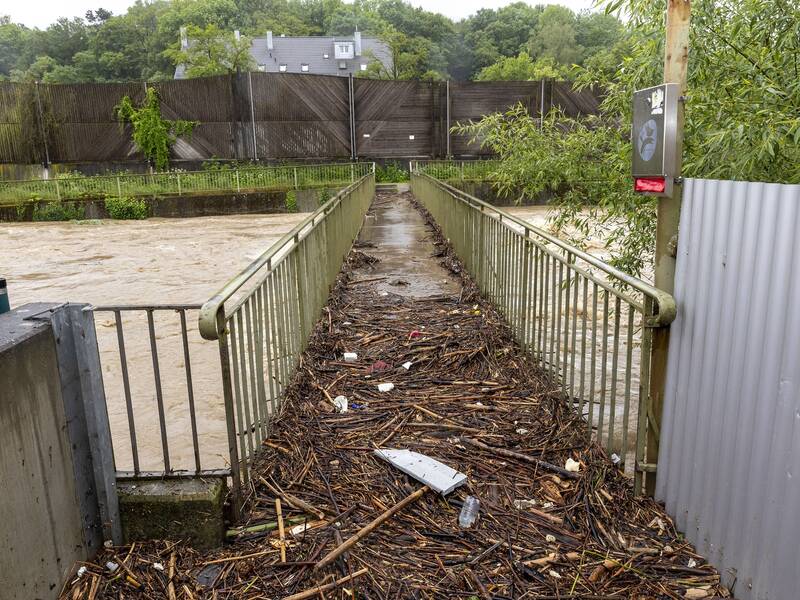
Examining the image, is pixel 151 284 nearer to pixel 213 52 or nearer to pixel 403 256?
pixel 403 256

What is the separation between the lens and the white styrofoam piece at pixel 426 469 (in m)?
3.49

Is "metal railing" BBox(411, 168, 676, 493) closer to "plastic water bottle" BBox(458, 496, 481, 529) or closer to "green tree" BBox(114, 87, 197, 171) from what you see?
"plastic water bottle" BBox(458, 496, 481, 529)

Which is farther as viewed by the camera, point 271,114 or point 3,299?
point 271,114

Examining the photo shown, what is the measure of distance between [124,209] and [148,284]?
578 inches

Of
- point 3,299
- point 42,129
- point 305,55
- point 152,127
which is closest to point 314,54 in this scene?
point 305,55

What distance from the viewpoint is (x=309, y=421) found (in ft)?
14.4

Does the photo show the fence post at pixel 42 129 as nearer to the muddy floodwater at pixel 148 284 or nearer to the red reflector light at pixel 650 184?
the muddy floodwater at pixel 148 284

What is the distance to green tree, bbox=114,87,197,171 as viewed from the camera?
104 ft

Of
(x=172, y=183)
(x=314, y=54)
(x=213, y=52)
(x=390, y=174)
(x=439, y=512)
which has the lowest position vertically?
(x=439, y=512)

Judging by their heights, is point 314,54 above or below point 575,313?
above

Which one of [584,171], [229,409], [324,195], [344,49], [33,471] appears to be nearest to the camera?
[33,471]

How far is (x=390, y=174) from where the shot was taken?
33438 millimetres

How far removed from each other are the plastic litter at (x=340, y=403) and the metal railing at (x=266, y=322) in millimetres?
384

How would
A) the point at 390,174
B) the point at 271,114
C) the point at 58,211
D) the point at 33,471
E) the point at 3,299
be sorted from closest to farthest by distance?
the point at 33,471 < the point at 3,299 < the point at 58,211 < the point at 271,114 < the point at 390,174
